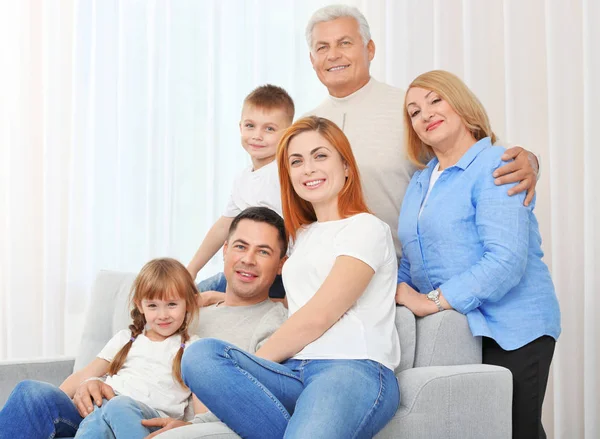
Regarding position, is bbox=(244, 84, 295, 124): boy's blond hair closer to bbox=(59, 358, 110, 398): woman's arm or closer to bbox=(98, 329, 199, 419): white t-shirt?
bbox=(98, 329, 199, 419): white t-shirt

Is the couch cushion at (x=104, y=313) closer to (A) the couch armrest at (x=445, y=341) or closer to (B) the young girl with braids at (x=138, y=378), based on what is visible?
(B) the young girl with braids at (x=138, y=378)

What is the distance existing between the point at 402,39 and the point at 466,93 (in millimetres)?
1482

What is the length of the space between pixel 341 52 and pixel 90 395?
1353 mm

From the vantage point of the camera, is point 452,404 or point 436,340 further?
point 436,340

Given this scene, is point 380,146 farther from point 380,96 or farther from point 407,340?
point 407,340

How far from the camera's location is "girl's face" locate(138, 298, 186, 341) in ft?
7.25

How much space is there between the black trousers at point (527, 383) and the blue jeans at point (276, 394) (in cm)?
40

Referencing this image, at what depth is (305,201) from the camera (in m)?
2.18

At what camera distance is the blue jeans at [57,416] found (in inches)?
75.0

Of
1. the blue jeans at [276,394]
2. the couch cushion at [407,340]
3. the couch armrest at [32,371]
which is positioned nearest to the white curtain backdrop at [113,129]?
the couch armrest at [32,371]

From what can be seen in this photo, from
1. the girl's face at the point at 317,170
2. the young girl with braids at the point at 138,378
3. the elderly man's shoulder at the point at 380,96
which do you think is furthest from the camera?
the elderly man's shoulder at the point at 380,96

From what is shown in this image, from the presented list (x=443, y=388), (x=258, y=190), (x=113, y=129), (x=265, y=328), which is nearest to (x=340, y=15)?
(x=258, y=190)

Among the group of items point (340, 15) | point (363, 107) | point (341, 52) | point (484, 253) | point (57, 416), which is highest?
point (340, 15)

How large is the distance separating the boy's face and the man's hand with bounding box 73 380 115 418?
0.97 meters
